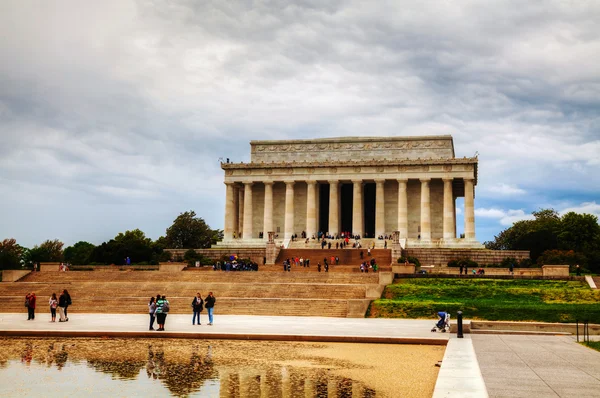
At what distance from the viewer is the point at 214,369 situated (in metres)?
15.3

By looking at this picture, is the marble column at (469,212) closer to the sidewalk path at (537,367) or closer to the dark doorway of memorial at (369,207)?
the dark doorway of memorial at (369,207)

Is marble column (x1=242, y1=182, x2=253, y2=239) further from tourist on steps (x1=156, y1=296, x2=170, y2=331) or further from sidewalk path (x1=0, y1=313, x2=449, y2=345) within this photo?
tourist on steps (x1=156, y1=296, x2=170, y2=331)

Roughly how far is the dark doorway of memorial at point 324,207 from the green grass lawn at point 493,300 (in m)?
Result: 35.6

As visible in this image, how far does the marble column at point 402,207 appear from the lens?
Result: 69.5m

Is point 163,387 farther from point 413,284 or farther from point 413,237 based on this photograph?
point 413,237

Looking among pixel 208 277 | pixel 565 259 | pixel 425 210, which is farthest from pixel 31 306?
pixel 425 210

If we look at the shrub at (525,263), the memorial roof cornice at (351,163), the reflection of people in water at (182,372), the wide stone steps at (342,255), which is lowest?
the reflection of people in water at (182,372)

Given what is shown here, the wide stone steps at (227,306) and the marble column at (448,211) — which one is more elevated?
the marble column at (448,211)

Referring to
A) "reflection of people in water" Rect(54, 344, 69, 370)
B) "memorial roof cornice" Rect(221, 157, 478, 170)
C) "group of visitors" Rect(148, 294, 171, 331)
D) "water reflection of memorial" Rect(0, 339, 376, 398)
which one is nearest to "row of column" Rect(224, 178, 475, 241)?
"memorial roof cornice" Rect(221, 157, 478, 170)

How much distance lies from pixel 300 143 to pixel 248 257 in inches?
674

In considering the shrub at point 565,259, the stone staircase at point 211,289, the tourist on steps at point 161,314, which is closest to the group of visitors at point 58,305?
the stone staircase at point 211,289

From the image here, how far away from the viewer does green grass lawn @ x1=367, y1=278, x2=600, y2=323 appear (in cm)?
2825

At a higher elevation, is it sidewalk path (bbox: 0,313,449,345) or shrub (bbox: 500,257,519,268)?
shrub (bbox: 500,257,519,268)

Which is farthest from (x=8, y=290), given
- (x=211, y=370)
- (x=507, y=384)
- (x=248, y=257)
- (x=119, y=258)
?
(x=507, y=384)
